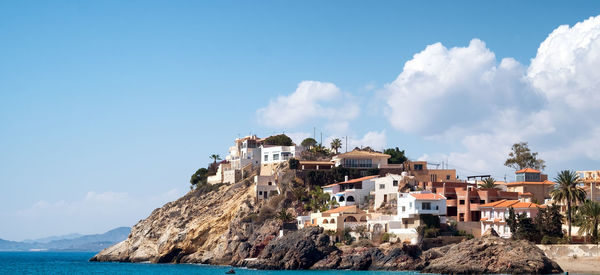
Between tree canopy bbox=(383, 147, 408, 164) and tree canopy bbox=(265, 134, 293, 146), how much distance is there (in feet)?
55.2

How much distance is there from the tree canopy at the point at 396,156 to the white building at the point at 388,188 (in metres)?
20.0

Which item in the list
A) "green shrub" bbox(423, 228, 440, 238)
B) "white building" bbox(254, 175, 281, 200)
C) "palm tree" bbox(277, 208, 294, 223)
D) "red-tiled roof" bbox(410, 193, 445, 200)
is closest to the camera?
"green shrub" bbox(423, 228, 440, 238)

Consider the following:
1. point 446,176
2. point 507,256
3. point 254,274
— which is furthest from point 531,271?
point 446,176

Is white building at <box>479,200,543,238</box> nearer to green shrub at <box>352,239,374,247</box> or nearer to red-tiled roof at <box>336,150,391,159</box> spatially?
green shrub at <box>352,239,374,247</box>

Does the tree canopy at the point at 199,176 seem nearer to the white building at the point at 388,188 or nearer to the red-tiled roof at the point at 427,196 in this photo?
the white building at the point at 388,188

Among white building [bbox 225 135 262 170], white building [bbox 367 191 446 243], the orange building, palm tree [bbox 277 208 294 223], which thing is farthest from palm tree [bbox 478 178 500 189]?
white building [bbox 225 135 262 170]

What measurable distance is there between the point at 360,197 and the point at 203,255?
23274 millimetres

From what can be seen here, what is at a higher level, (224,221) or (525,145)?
(525,145)

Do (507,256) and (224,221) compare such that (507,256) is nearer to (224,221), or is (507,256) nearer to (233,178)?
(224,221)

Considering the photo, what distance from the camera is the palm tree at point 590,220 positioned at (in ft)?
245

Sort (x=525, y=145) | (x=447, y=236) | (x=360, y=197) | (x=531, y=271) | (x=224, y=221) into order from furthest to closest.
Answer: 1. (x=525, y=145)
2. (x=224, y=221)
3. (x=360, y=197)
4. (x=447, y=236)
5. (x=531, y=271)

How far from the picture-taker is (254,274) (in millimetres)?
82875

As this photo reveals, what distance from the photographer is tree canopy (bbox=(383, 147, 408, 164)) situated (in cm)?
12062

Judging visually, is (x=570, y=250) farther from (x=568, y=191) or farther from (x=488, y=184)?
(x=488, y=184)
